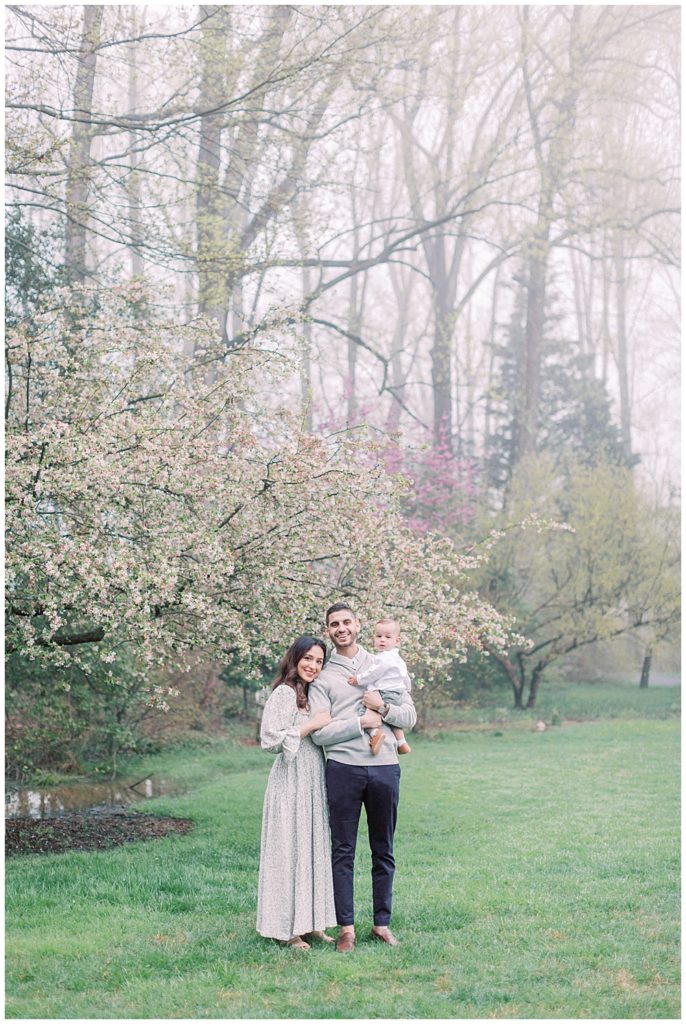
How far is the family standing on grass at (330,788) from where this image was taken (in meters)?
4.89

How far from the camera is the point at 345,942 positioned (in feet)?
15.9

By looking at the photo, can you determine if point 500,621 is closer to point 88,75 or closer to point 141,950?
point 141,950

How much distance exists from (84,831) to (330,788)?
4.22 meters

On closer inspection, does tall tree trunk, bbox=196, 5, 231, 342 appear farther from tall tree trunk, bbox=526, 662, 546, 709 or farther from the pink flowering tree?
tall tree trunk, bbox=526, 662, 546, 709

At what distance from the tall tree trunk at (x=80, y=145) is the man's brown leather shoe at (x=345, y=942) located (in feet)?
20.5

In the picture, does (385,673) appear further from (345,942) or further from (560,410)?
(560,410)

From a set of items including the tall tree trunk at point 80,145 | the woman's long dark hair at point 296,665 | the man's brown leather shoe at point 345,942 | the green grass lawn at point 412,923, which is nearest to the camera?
the green grass lawn at point 412,923

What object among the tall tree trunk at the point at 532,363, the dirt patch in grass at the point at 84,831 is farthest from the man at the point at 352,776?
the tall tree trunk at the point at 532,363

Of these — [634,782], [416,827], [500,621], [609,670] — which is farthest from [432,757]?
[609,670]

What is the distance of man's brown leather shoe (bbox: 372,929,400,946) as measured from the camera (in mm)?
4957

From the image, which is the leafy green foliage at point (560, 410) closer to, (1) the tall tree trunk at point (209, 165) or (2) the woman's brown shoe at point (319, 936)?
(1) the tall tree trunk at point (209, 165)

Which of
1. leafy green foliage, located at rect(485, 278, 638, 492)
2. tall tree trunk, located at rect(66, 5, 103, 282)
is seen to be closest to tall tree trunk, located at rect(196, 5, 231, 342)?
tall tree trunk, located at rect(66, 5, 103, 282)

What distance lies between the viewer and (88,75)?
10.3 meters

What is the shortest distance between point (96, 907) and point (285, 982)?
1.75 metres
